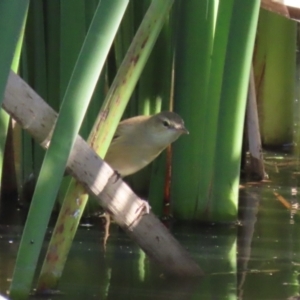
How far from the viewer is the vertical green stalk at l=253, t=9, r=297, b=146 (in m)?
5.79

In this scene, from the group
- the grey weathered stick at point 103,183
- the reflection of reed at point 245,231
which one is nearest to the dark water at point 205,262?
the reflection of reed at point 245,231

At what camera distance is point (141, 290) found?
10.3ft

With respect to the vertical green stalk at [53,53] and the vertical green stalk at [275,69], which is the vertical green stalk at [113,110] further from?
the vertical green stalk at [275,69]

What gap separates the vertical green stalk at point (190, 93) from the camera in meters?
3.84

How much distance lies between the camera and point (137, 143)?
4.14 meters

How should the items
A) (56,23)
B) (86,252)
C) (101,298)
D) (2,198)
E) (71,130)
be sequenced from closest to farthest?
(71,130) → (101,298) → (86,252) → (56,23) → (2,198)

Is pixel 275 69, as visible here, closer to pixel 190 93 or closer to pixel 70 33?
pixel 190 93

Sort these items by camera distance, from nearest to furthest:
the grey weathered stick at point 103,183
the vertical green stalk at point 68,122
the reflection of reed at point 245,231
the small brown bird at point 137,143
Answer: the vertical green stalk at point 68,122
the grey weathered stick at point 103,183
the reflection of reed at point 245,231
the small brown bird at point 137,143

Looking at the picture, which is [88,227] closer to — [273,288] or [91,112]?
[91,112]

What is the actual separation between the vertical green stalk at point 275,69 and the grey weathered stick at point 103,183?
9.38ft

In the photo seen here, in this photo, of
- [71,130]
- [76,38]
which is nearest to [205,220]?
[76,38]

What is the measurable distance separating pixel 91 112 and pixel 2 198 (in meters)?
0.89

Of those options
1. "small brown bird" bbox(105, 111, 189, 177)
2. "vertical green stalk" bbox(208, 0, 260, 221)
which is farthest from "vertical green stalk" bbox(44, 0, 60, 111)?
"vertical green stalk" bbox(208, 0, 260, 221)

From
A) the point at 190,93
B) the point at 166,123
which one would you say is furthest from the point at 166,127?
the point at 190,93
